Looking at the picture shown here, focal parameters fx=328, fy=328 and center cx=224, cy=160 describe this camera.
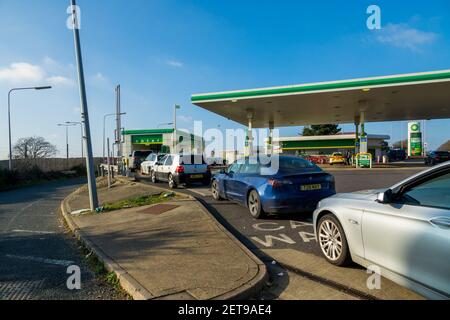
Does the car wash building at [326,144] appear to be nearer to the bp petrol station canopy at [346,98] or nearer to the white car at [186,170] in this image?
the bp petrol station canopy at [346,98]

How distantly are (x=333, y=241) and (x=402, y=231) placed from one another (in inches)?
50.4

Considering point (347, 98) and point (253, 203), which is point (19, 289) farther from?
point (347, 98)

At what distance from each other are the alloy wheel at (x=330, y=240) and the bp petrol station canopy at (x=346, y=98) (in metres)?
18.7

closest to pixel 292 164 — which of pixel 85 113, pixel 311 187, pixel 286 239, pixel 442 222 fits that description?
pixel 311 187

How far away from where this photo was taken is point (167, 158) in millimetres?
15578

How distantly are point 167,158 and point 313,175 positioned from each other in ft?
32.3

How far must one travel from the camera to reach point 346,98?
80.1ft

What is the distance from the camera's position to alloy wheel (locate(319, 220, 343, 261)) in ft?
13.9

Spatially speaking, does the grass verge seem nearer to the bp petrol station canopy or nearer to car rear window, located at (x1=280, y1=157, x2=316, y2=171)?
car rear window, located at (x1=280, y1=157, x2=316, y2=171)

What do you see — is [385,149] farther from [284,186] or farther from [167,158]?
[284,186]

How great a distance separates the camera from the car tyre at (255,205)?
7107 millimetres

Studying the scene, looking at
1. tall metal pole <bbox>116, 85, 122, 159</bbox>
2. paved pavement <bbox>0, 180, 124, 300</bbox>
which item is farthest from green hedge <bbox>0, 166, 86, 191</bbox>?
paved pavement <bbox>0, 180, 124, 300</bbox>

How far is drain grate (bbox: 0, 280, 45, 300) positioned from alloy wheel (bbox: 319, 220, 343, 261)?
363 cm
